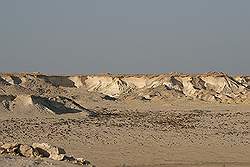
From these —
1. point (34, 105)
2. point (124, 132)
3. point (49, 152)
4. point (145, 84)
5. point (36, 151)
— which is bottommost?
point (36, 151)

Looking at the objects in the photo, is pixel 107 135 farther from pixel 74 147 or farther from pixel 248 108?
pixel 248 108

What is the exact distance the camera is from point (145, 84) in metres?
63.2

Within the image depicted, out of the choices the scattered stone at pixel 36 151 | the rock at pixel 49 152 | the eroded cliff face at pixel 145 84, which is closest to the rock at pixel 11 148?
the scattered stone at pixel 36 151

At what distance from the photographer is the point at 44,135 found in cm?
2288

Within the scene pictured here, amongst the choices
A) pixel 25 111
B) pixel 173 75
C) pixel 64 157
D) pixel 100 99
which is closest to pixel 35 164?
pixel 64 157

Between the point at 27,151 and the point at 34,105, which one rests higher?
the point at 34,105

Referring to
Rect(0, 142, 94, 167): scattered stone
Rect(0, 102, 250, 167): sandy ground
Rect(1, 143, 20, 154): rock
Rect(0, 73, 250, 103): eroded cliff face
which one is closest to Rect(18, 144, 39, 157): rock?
Rect(0, 142, 94, 167): scattered stone

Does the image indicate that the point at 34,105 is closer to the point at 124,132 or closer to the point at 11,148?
the point at 124,132

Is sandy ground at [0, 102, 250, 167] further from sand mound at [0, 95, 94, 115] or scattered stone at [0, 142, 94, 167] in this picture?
scattered stone at [0, 142, 94, 167]

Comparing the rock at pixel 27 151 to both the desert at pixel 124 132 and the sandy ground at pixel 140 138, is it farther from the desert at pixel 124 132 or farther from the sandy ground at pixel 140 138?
the sandy ground at pixel 140 138

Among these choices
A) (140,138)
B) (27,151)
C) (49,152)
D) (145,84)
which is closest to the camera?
(27,151)

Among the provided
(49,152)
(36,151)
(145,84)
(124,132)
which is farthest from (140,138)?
(145,84)

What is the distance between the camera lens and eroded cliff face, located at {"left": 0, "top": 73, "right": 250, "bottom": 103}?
54625 mm

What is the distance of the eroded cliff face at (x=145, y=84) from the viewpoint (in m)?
54.6
